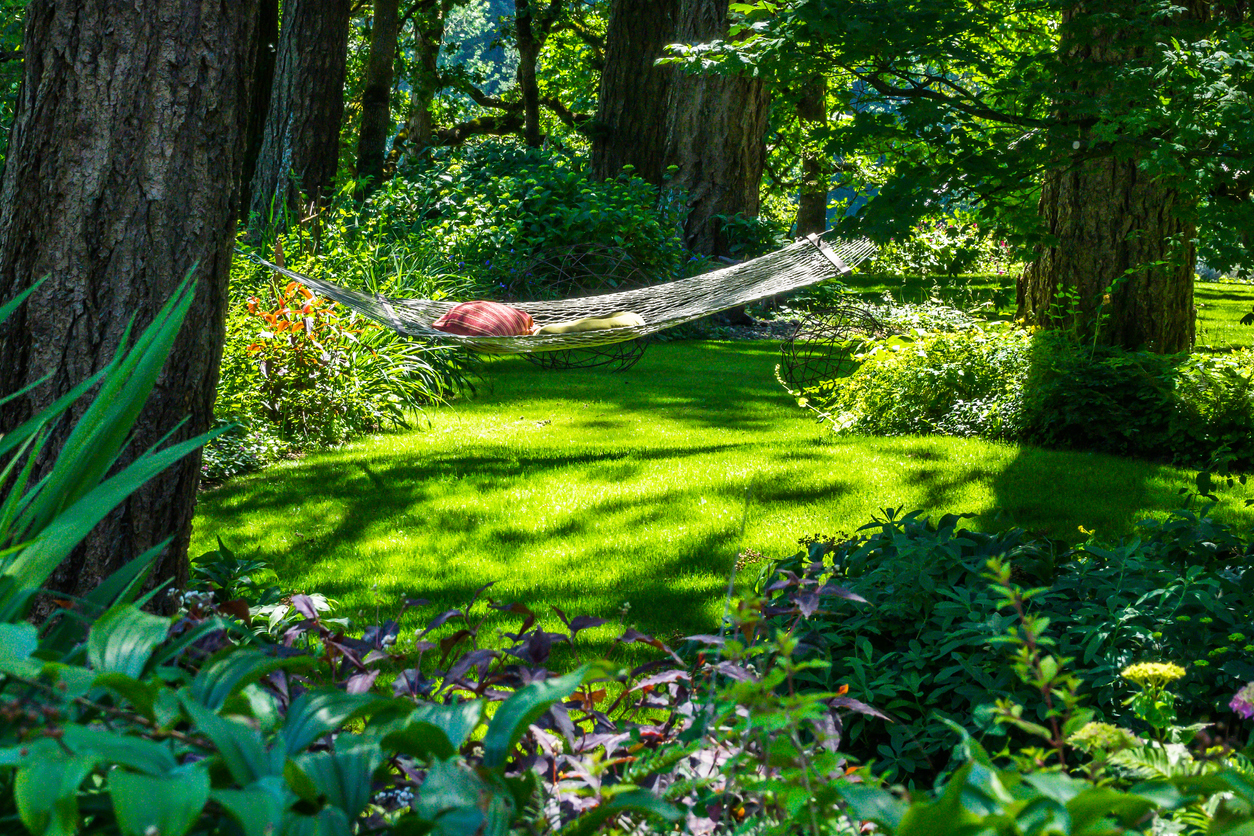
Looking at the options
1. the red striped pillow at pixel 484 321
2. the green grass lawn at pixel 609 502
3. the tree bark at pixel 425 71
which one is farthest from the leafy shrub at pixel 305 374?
the tree bark at pixel 425 71

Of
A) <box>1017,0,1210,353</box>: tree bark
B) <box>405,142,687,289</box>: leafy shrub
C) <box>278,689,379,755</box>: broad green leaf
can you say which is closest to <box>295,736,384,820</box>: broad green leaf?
<box>278,689,379,755</box>: broad green leaf

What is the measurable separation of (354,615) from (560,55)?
19.1 meters

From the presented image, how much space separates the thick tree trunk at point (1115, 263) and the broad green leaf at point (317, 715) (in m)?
5.22

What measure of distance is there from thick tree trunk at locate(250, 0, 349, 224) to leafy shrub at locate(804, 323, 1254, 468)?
5851 mm

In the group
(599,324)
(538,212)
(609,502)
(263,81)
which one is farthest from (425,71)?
(609,502)

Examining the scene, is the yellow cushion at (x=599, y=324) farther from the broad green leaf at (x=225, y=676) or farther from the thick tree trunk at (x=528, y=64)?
the thick tree trunk at (x=528, y=64)

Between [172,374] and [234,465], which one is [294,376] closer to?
[234,465]

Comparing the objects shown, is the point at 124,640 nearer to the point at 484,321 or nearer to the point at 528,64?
the point at 484,321

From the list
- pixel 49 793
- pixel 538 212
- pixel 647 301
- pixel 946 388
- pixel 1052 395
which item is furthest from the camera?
pixel 538 212

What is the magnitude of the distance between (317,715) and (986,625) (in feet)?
4.44

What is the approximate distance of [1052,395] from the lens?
5102 millimetres

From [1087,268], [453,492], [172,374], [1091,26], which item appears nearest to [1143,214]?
[1087,268]

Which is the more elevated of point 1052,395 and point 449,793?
point 1052,395

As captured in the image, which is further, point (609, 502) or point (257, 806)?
point (609, 502)
